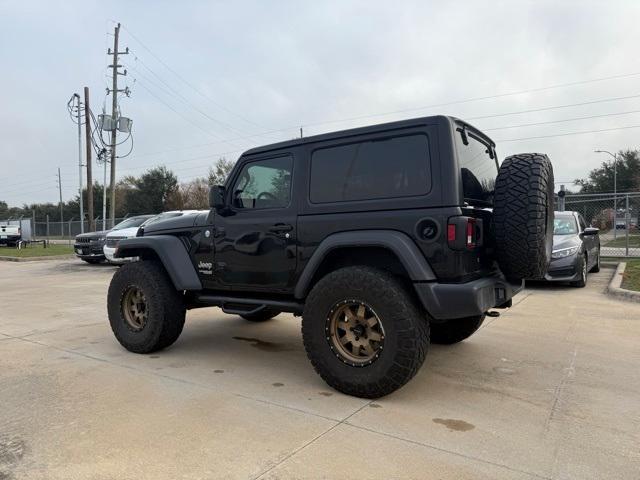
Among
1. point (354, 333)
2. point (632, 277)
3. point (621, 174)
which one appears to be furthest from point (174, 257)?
point (621, 174)

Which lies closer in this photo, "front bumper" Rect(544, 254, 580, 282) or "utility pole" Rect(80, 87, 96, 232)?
"front bumper" Rect(544, 254, 580, 282)

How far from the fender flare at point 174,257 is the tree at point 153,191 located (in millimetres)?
52685

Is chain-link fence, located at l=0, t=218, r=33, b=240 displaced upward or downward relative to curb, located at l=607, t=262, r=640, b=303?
upward

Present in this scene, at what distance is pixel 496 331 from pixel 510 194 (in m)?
2.77

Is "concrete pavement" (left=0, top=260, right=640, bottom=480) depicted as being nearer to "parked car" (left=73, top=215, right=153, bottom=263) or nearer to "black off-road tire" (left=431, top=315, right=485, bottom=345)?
"black off-road tire" (left=431, top=315, right=485, bottom=345)

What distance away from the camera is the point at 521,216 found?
3693mm

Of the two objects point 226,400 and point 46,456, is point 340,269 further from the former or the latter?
point 46,456

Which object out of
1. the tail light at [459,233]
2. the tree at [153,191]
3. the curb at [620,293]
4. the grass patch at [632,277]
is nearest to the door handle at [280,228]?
the tail light at [459,233]

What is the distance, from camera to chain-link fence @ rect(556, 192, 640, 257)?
44.0ft

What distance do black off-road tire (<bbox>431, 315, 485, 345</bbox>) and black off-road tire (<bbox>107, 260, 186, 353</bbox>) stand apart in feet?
8.86

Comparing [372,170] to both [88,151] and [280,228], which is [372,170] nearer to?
[280,228]

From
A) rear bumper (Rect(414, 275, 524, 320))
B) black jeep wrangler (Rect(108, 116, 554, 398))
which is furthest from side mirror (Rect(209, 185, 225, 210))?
rear bumper (Rect(414, 275, 524, 320))

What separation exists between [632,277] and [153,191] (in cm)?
5437

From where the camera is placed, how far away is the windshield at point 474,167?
378 cm
